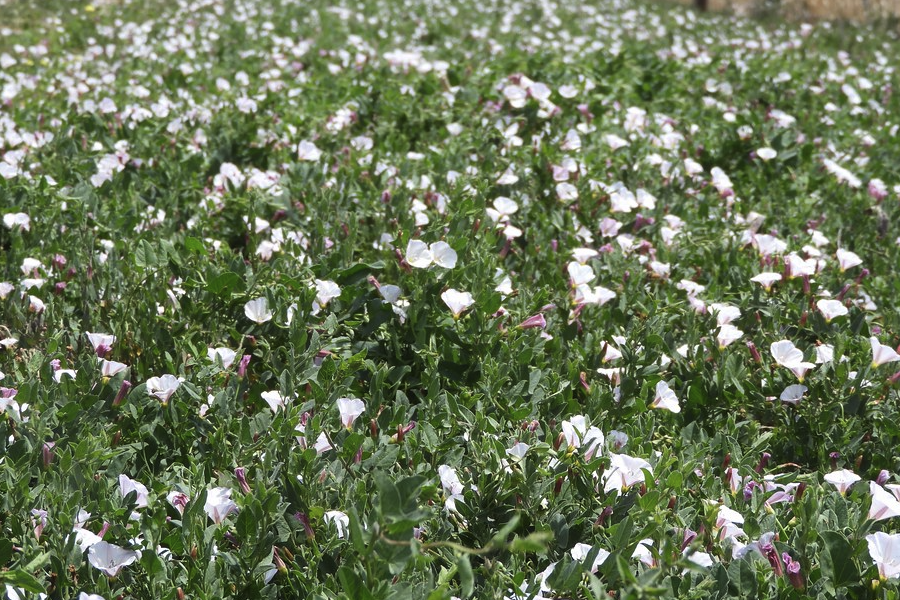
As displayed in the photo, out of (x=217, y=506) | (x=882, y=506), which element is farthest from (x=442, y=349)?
(x=882, y=506)

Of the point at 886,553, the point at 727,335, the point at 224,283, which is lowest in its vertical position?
the point at 727,335

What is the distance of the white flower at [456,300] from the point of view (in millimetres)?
2955

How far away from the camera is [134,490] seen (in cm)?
224

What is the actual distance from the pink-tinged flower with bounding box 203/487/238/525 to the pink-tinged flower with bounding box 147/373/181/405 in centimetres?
50

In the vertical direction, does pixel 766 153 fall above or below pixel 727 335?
below

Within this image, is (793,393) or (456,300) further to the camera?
(456,300)

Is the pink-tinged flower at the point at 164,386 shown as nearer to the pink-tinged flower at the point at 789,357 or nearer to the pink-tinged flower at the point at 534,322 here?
the pink-tinged flower at the point at 534,322

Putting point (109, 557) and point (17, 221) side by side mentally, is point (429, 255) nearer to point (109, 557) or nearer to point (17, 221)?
point (109, 557)

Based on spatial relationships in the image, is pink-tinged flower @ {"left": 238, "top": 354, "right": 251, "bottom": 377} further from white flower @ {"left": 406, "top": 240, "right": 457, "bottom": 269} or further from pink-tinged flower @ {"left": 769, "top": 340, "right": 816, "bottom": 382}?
pink-tinged flower @ {"left": 769, "top": 340, "right": 816, "bottom": 382}

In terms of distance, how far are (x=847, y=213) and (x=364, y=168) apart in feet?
8.18

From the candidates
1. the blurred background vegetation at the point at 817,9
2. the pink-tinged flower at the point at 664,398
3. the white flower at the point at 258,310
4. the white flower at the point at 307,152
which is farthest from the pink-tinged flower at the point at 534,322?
the blurred background vegetation at the point at 817,9

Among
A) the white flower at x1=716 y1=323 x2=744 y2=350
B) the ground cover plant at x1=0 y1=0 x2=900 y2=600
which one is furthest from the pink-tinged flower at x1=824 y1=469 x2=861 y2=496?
the white flower at x1=716 y1=323 x2=744 y2=350

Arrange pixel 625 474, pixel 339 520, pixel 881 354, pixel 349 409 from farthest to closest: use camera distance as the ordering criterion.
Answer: pixel 881 354, pixel 349 409, pixel 625 474, pixel 339 520

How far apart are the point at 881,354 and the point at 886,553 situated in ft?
3.43
